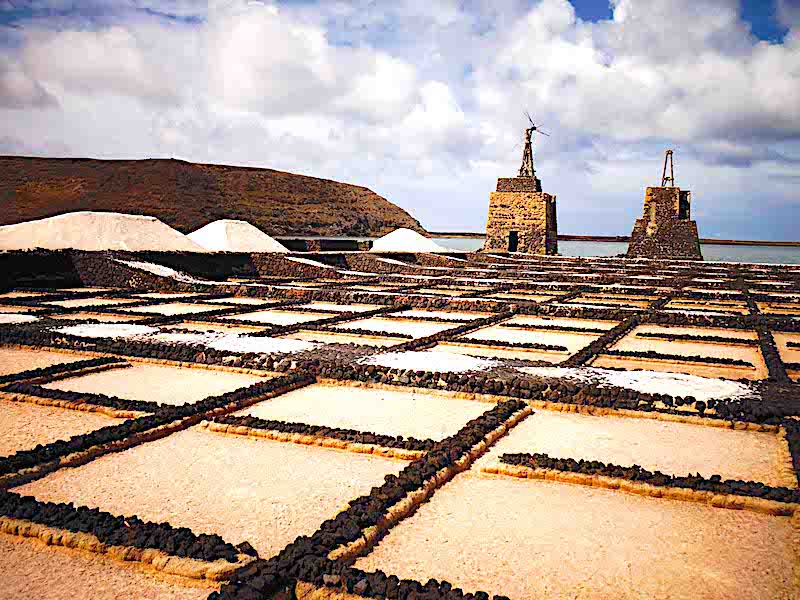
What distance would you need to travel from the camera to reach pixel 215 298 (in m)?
11.6

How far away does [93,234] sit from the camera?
1553 cm

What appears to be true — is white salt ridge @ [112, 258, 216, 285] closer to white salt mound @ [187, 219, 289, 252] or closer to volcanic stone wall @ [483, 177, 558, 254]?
white salt mound @ [187, 219, 289, 252]

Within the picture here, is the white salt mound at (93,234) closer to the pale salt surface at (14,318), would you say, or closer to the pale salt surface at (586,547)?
the pale salt surface at (14,318)

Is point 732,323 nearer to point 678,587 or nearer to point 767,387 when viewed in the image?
point 767,387

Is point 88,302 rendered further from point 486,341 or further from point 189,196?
point 189,196

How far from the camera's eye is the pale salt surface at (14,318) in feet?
25.0

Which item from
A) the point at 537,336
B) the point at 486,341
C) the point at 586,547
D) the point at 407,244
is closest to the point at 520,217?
the point at 407,244

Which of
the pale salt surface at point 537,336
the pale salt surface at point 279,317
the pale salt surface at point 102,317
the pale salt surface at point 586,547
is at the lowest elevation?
the pale salt surface at point 586,547

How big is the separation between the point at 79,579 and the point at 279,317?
7024mm

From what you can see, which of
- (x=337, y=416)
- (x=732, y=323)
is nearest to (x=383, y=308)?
(x=732, y=323)

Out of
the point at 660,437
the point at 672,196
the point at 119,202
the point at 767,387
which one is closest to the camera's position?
the point at 660,437

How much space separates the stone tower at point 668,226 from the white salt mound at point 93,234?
784 inches

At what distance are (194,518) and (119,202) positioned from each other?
46.9 metres

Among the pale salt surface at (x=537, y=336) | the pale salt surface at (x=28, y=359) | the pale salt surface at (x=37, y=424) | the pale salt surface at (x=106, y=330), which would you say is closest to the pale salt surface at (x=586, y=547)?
the pale salt surface at (x=37, y=424)
